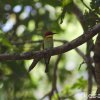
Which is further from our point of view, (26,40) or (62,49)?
(26,40)

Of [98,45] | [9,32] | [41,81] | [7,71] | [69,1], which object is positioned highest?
[69,1]

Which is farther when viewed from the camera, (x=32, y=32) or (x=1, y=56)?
(x=32, y=32)

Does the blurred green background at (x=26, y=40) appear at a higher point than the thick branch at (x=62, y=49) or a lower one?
lower

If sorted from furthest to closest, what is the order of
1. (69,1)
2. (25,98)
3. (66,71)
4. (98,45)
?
(66,71) < (25,98) < (69,1) < (98,45)

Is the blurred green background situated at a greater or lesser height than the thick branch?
lesser

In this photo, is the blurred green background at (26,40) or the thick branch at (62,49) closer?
the thick branch at (62,49)

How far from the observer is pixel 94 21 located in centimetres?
230

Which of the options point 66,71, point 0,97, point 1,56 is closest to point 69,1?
point 1,56

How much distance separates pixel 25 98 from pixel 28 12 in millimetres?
834

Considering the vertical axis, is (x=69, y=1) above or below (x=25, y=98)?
above

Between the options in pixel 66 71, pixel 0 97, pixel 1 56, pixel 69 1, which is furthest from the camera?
pixel 66 71

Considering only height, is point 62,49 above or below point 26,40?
above

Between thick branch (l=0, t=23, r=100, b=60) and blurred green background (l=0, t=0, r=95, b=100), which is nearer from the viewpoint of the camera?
thick branch (l=0, t=23, r=100, b=60)

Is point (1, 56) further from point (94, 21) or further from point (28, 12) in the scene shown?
point (28, 12)
